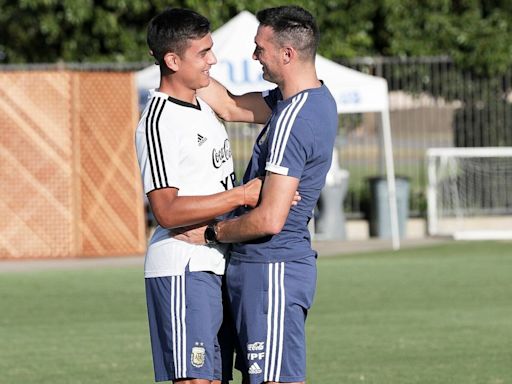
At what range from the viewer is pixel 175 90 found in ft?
20.9

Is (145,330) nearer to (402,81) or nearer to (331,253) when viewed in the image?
(331,253)

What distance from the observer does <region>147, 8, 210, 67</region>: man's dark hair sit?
6273 mm

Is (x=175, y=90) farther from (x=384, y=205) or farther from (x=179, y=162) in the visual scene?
(x=384, y=205)

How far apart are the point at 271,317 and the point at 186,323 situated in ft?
1.26

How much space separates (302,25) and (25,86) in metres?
15.1

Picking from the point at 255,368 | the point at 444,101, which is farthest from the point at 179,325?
the point at 444,101

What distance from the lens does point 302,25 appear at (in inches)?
242

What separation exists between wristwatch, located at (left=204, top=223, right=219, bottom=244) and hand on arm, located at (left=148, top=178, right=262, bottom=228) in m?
0.07

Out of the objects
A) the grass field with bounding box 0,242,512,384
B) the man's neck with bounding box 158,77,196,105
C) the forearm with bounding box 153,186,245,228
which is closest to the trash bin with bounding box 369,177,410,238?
the grass field with bounding box 0,242,512,384

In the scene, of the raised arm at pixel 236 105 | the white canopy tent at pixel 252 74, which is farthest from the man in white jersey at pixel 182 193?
the white canopy tent at pixel 252 74

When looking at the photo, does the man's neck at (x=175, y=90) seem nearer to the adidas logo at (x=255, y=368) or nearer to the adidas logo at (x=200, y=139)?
the adidas logo at (x=200, y=139)

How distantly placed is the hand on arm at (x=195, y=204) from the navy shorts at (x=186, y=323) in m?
0.27

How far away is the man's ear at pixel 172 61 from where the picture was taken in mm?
6289

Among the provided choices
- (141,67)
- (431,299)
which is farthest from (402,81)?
(431,299)
